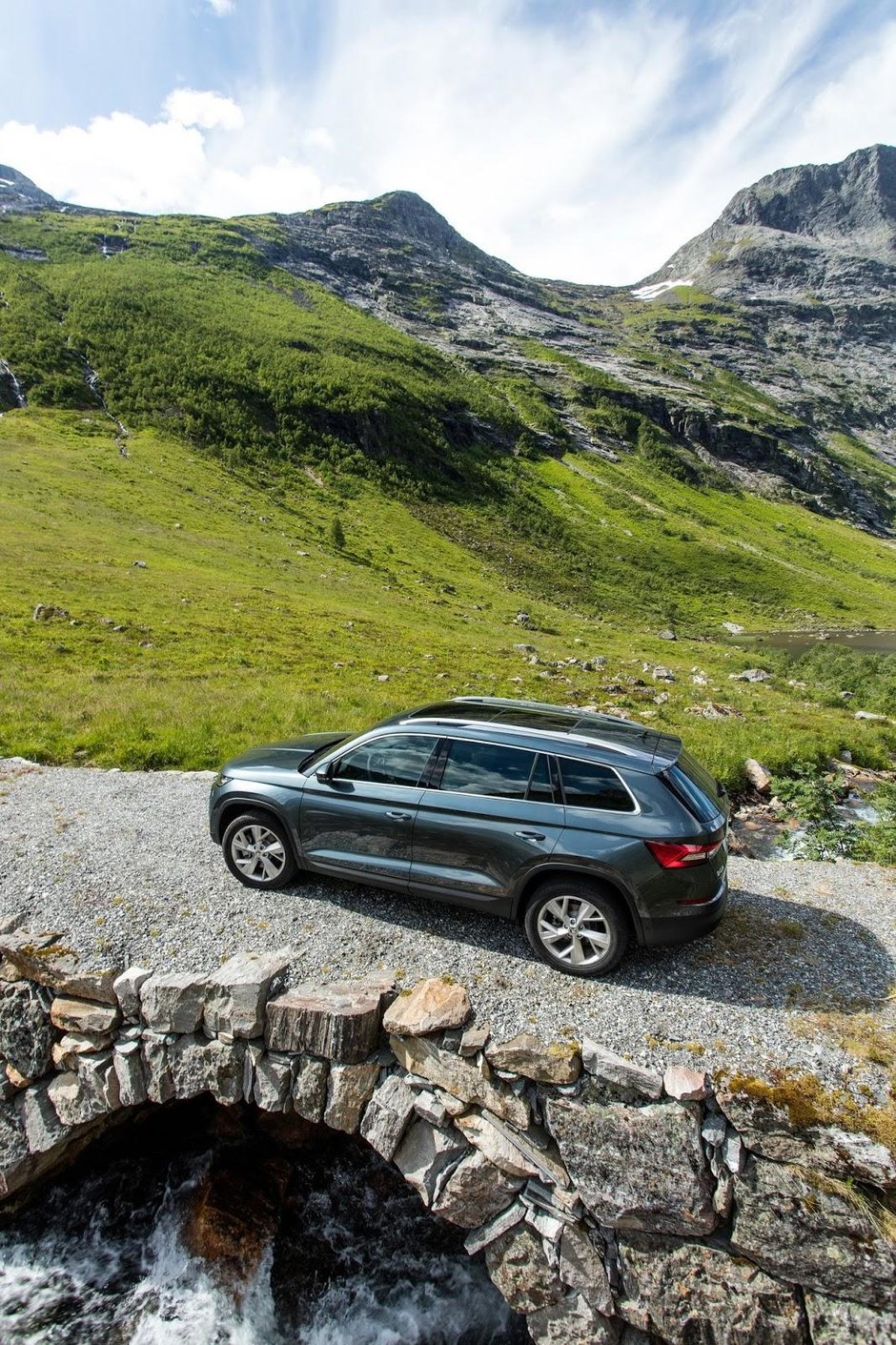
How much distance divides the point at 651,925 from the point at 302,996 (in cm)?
356

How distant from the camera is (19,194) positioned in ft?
505

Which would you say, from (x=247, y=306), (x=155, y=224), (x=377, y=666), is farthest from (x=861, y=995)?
(x=155, y=224)

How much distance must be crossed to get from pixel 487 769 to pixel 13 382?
78.7 metres

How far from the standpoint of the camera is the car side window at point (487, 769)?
6.98 metres

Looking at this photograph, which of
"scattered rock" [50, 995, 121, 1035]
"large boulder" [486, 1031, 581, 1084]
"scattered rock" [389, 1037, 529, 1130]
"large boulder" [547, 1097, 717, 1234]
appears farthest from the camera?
"scattered rock" [50, 995, 121, 1035]

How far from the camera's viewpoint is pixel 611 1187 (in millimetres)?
5160

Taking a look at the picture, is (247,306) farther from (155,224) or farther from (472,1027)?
(472,1027)

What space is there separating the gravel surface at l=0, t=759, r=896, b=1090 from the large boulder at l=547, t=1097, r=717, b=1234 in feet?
1.57

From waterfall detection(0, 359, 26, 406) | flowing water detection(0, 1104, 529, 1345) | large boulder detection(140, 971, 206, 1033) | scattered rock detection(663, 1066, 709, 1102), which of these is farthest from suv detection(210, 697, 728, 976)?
waterfall detection(0, 359, 26, 406)

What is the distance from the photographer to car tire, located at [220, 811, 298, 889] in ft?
26.4

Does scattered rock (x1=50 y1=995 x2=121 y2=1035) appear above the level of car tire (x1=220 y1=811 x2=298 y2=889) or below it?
below

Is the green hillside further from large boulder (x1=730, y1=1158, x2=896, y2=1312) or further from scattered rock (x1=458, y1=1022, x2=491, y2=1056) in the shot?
large boulder (x1=730, y1=1158, x2=896, y2=1312)

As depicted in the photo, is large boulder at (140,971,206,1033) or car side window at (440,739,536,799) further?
car side window at (440,739,536,799)

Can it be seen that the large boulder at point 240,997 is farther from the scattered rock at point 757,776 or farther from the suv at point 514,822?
the scattered rock at point 757,776
